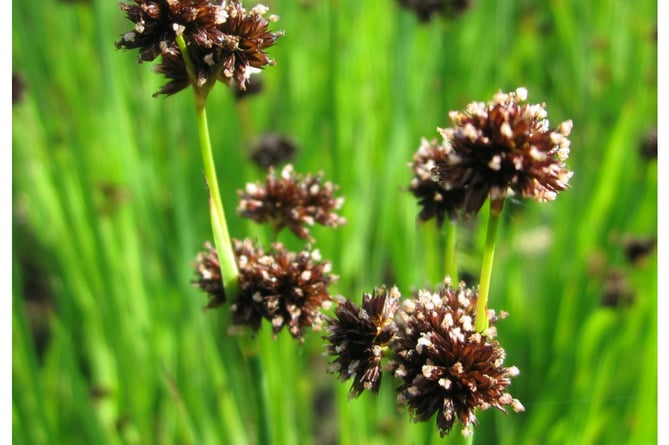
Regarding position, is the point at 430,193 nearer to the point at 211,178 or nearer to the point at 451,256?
the point at 451,256

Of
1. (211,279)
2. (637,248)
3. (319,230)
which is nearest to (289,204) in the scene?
(211,279)

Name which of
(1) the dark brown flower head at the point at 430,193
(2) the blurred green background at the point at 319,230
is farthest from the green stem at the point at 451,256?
(2) the blurred green background at the point at 319,230

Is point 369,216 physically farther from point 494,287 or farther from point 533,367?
point 533,367

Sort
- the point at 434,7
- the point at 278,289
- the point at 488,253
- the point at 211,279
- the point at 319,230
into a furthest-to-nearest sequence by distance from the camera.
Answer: the point at 319,230
the point at 434,7
the point at 211,279
the point at 278,289
the point at 488,253

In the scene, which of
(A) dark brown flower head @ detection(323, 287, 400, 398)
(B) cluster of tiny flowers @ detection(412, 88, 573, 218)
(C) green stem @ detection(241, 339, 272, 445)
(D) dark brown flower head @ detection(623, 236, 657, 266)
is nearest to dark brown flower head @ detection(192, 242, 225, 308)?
(C) green stem @ detection(241, 339, 272, 445)

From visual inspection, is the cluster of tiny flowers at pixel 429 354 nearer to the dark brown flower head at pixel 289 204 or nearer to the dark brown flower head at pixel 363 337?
the dark brown flower head at pixel 363 337

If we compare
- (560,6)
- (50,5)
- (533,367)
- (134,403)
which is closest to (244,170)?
(134,403)

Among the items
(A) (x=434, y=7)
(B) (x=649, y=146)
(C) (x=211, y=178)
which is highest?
(A) (x=434, y=7)
